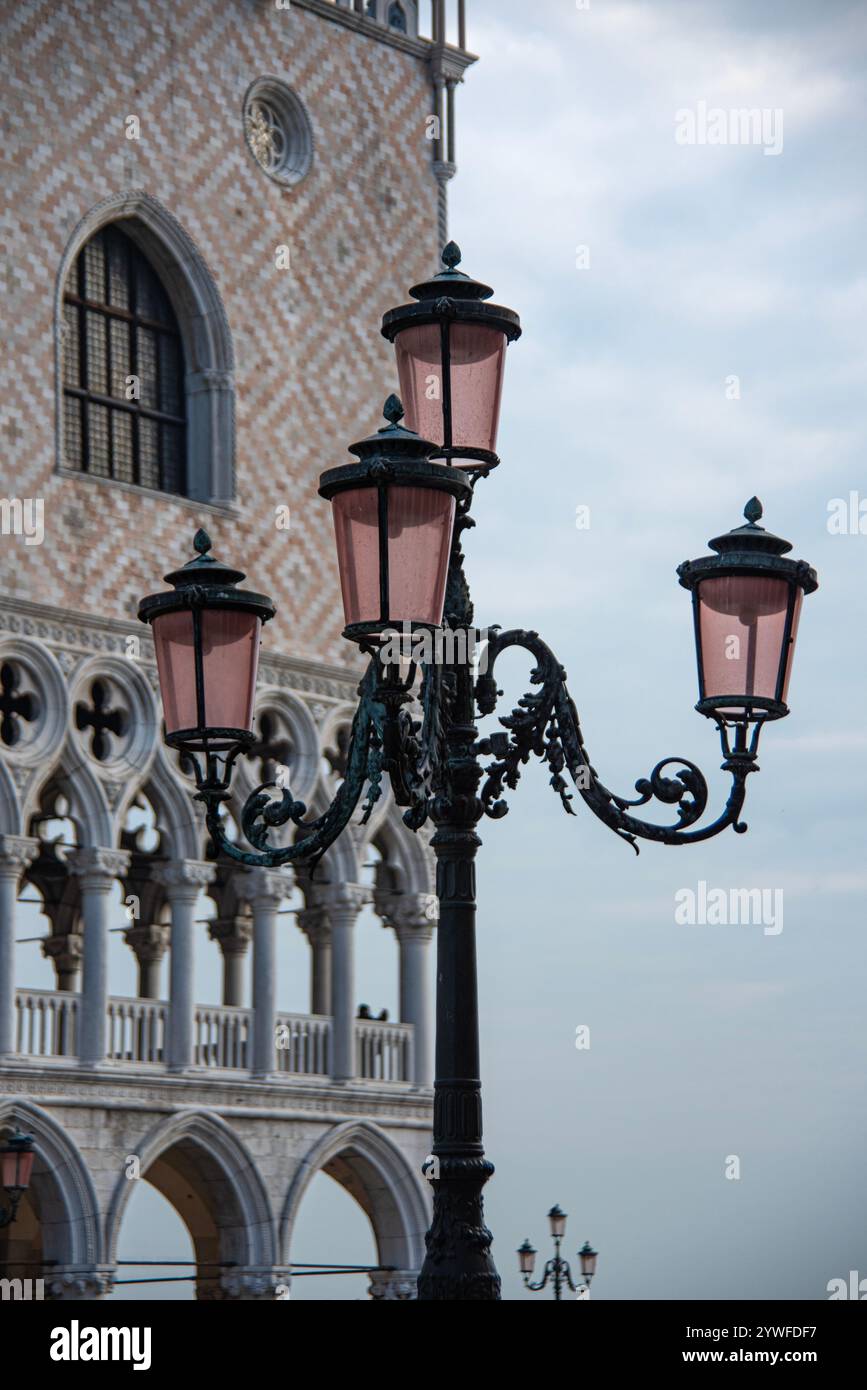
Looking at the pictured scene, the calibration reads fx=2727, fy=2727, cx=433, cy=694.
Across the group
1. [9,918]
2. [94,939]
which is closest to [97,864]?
[94,939]

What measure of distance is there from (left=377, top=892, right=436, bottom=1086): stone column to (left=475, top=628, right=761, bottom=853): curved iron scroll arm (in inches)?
593

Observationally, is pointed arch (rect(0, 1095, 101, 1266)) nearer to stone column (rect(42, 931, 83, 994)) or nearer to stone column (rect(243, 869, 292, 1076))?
stone column (rect(243, 869, 292, 1076))

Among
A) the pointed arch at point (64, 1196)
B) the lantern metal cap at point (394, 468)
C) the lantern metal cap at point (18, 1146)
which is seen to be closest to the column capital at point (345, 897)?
the pointed arch at point (64, 1196)

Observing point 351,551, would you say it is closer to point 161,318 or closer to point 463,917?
point 463,917

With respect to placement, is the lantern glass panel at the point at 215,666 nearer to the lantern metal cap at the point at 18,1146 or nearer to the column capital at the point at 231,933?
the lantern metal cap at the point at 18,1146

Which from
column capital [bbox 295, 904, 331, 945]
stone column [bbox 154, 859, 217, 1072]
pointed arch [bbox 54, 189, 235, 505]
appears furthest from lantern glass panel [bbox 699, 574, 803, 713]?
column capital [bbox 295, 904, 331, 945]

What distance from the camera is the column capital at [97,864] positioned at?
20719 mm

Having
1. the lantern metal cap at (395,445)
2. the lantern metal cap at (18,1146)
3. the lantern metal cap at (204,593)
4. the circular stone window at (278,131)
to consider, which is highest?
the circular stone window at (278,131)

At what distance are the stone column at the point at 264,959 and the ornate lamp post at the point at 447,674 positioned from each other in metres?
13.5

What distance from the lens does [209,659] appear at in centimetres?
771

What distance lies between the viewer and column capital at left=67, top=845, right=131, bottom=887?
20719mm

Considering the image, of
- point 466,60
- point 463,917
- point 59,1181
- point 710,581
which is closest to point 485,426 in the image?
point 710,581

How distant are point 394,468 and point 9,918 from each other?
1334 cm

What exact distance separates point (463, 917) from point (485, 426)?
166 cm
